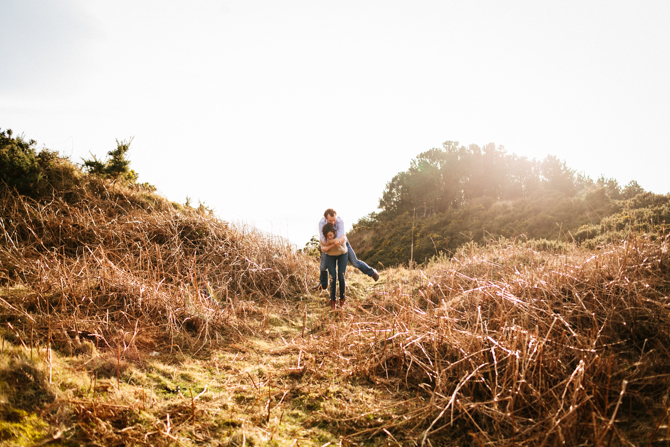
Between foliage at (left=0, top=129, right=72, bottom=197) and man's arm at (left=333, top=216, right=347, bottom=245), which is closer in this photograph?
man's arm at (left=333, top=216, right=347, bottom=245)

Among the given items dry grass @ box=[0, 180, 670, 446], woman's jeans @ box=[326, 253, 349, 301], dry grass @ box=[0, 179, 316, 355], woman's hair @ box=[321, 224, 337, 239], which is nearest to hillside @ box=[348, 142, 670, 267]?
woman's jeans @ box=[326, 253, 349, 301]

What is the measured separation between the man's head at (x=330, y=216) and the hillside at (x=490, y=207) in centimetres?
193

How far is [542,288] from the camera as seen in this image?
338 cm

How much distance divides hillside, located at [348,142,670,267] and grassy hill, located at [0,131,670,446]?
366 cm

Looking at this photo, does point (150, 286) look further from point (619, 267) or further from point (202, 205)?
point (202, 205)

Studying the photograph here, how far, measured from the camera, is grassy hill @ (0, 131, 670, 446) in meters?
1.90

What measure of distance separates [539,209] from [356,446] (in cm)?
1775

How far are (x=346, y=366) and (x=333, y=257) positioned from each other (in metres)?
3.09

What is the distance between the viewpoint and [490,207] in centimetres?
2059

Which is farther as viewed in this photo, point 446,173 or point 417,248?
point 446,173

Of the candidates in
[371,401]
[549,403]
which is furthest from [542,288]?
[371,401]

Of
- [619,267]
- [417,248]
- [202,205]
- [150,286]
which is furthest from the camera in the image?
[417,248]

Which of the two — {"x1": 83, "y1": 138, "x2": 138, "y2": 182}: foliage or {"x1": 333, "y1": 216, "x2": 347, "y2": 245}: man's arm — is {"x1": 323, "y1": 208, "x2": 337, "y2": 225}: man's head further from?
{"x1": 83, "y1": 138, "x2": 138, "y2": 182}: foliage

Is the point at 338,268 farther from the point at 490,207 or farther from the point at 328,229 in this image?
the point at 490,207
